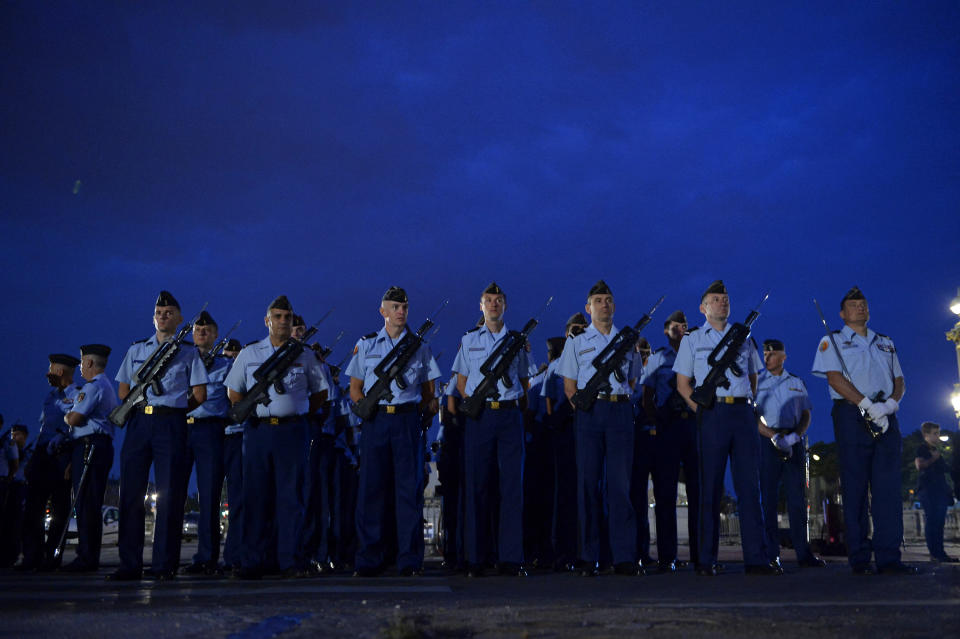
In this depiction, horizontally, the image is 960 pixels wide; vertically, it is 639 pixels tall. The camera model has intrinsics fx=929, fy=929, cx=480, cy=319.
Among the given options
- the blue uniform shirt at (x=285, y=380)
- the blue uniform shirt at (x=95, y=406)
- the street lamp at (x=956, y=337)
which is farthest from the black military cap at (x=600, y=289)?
the street lamp at (x=956, y=337)

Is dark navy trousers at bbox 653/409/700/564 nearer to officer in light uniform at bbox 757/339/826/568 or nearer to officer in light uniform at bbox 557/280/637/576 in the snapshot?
officer in light uniform at bbox 757/339/826/568

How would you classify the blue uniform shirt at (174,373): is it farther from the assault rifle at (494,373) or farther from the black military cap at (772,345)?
the black military cap at (772,345)

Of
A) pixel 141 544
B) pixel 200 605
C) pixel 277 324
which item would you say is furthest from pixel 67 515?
pixel 200 605

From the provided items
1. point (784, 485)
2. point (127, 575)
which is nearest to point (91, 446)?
point (127, 575)

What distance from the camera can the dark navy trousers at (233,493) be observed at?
855 cm

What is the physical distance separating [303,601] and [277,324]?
11.3ft

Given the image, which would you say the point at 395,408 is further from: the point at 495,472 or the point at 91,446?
the point at 91,446

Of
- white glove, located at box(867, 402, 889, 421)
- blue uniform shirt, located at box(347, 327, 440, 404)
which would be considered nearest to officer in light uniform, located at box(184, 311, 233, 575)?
blue uniform shirt, located at box(347, 327, 440, 404)

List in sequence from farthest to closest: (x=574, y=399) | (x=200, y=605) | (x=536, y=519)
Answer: (x=536, y=519) → (x=574, y=399) → (x=200, y=605)

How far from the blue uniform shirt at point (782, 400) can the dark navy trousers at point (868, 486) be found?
2.06m

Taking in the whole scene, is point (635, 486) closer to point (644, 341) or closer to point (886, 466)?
point (644, 341)

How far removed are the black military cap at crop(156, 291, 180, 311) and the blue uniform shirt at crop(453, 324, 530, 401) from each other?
259 centimetres

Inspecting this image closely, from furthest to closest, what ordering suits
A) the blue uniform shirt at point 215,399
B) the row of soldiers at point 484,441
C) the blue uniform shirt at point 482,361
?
1. the blue uniform shirt at point 215,399
2. the blue uniform shirt at point 482,361
3. the row of soldiers at point 484,441

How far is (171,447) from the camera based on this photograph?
24.8 feet
